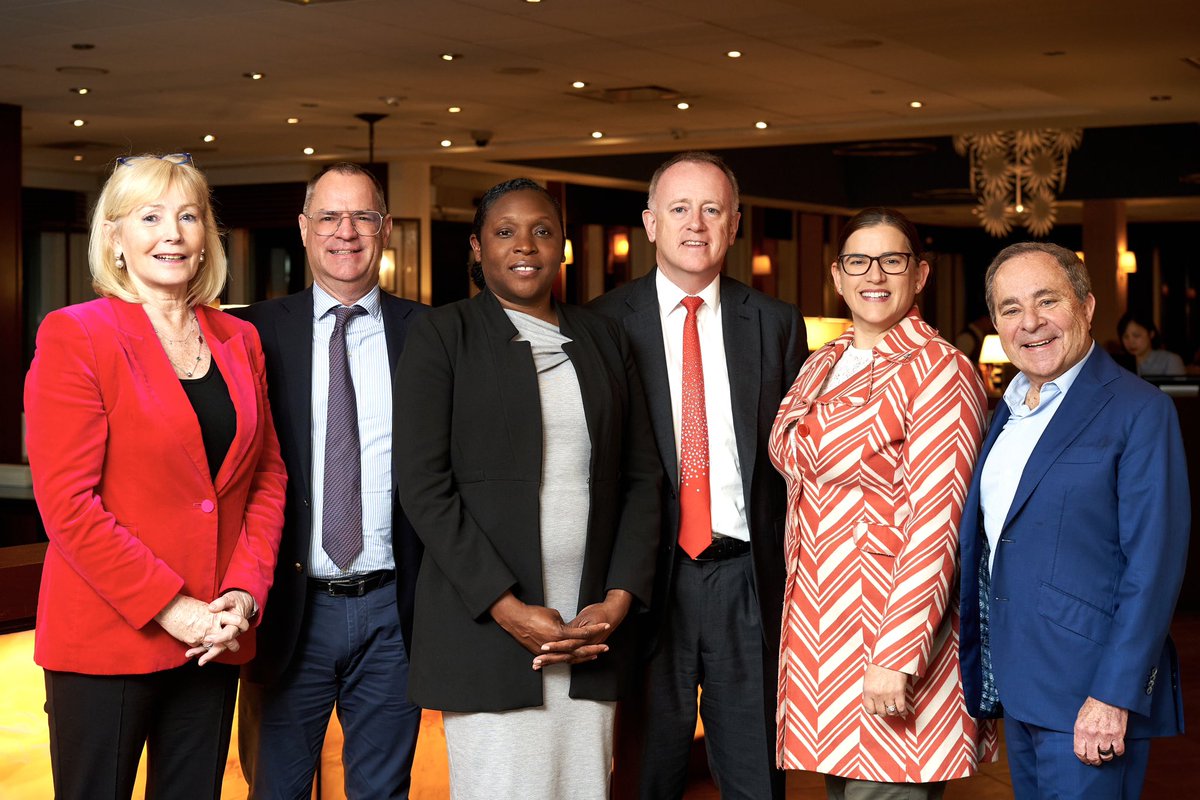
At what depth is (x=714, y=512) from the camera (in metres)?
3.03

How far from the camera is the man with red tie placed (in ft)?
9.90

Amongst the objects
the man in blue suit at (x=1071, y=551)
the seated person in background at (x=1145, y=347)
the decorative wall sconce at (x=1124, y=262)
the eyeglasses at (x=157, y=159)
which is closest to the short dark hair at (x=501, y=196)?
the eyeglasses at (x=157, y=159)

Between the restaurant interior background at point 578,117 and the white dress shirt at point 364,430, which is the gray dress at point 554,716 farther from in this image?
the restaurant interior background at point 578,117

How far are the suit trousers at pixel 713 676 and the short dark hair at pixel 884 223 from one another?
0.78 m

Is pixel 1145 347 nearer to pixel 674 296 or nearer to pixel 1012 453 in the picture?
pixel 674 296

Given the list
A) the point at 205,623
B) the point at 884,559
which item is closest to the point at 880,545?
the point at 884,559

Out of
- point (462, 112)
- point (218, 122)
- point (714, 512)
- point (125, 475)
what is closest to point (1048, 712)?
point (714, 512)

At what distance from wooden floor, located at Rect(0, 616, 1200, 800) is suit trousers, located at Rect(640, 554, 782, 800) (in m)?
0.88

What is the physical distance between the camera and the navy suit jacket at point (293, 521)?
115 inches

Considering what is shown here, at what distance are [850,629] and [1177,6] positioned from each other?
737 cm

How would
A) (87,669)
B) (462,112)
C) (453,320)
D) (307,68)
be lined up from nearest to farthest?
(87,669) < (453,320) < (307,68) < (462,112)

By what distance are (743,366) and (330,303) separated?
981mm

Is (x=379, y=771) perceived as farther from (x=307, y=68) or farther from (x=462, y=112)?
(x=462, y=112)

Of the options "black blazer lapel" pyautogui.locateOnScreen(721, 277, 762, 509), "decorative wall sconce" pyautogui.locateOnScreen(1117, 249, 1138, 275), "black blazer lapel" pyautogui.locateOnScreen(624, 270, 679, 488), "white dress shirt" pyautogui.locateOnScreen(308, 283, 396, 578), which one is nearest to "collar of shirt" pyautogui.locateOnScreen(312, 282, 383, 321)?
"white dress shirt" pyautogui.locateOnScreen(308, 283, 396, 578)
